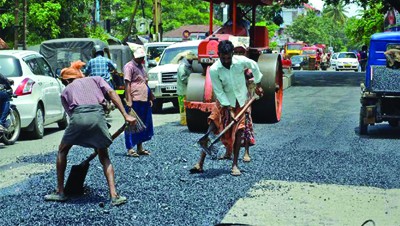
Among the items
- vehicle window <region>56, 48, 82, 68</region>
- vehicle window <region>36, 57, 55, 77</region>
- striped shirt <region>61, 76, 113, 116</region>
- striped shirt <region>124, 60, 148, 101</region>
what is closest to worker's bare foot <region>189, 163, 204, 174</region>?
striped shirt <region>61, 76, 113, 116</region>

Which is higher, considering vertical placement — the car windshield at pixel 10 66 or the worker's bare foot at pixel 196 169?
the car windshield at pixel 10 66

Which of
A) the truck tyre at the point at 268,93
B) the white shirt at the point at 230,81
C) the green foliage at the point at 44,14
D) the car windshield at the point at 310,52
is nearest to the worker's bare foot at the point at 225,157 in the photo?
the white shirt at the point at 230,81

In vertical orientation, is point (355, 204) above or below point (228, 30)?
below

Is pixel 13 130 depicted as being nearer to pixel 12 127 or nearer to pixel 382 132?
pixel 12 127

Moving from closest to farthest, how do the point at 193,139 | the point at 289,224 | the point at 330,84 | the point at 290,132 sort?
1. the point at 289,224
2. the point at 193,139
3. the point at 290,132
4. the point at 330,84

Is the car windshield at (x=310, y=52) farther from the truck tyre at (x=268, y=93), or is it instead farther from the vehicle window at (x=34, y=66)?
the vehicle window at (x=34, y=66)

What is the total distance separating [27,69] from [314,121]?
6.15 meters

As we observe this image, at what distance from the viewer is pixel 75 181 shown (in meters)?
8.81

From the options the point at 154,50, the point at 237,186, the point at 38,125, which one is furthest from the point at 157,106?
the point at 237,186

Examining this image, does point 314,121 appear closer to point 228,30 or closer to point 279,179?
point 228,30

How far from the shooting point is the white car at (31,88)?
15.0 metres

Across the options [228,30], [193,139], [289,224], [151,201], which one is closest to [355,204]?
[289,224]

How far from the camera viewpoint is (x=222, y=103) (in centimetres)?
1029

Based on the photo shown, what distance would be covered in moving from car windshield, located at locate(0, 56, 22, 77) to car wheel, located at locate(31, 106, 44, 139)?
809mm
